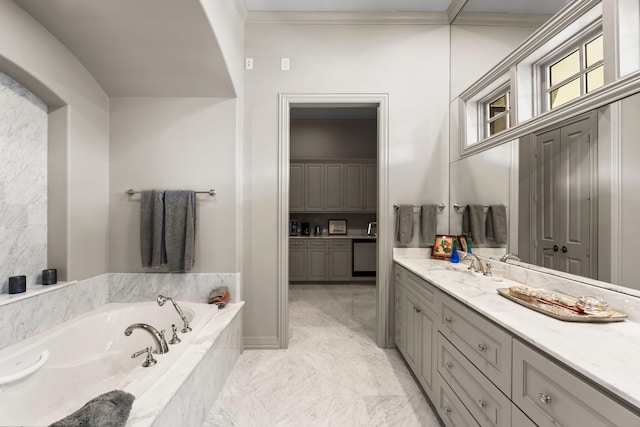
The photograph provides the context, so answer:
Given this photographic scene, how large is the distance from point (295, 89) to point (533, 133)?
193cm

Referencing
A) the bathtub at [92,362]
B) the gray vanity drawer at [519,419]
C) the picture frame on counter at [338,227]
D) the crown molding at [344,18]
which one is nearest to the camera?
the gray vanity drawer at [519,419]

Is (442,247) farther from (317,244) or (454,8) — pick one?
(317,244)

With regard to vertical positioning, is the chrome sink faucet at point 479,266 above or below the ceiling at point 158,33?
below

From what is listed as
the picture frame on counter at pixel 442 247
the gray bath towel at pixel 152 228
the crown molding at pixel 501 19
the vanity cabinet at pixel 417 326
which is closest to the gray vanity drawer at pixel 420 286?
the vanity cabinet at pixel 417 326

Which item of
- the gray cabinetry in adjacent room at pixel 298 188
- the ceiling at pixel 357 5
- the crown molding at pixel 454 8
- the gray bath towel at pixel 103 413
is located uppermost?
the ceiling at pixel 357 5

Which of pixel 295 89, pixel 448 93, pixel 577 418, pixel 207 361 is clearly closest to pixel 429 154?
pixel 448 93

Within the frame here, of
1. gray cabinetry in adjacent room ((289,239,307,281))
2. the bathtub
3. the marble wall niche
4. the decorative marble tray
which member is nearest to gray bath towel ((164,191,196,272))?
the bathtub

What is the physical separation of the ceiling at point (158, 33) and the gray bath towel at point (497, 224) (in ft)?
3.97

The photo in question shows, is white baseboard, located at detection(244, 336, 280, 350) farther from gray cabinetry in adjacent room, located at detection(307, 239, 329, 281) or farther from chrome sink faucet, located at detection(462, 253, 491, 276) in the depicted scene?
gray cabinetry in adjacent room, located at detection(307, 239, 329, 281)

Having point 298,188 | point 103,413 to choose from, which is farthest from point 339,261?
point 103,413

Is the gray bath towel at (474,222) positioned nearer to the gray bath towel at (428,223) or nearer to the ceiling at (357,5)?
the gray bath towel at (428,223)

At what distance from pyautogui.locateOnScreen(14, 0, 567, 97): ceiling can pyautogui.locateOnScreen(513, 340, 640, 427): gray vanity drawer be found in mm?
1824

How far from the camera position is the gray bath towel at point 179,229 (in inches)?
91.1

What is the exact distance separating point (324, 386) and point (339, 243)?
308 centimetres
